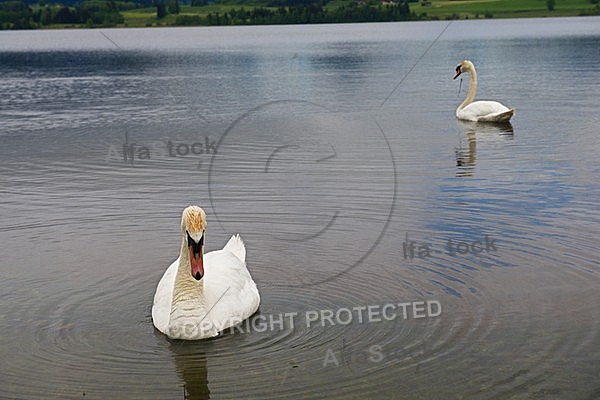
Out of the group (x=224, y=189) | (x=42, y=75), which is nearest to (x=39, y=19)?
(x=42, y=75)

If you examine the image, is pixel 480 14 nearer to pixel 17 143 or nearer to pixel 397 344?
pixel 17 143

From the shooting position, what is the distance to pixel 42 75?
55.7m

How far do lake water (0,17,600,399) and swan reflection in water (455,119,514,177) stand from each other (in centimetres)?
11

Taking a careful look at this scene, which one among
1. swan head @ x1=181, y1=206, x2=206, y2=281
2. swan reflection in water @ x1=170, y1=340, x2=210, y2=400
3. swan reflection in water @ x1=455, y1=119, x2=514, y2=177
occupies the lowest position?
swan reflection in water @ x1=455, y1=119, x2=514, y2=177

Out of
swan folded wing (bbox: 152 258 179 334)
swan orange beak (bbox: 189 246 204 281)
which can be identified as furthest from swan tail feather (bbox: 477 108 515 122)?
swan orange beak (bbox: 189 246 204 281)

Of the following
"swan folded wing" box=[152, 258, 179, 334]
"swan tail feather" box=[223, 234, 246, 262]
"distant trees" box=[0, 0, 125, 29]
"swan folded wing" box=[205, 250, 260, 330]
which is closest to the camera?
"swan folded wing" box=[152, 258, 179, 334]

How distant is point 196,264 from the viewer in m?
10.4

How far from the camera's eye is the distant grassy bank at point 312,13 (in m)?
162

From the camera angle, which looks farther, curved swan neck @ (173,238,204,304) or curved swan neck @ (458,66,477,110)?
curved swan neck @ (458,66,477,110)

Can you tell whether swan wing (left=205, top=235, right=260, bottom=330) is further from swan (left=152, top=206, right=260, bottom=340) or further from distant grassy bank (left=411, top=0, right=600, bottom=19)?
distant grassy bank (left=411, top=0, right=600, bottom=19)

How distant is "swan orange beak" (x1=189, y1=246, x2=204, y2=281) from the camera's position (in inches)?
409

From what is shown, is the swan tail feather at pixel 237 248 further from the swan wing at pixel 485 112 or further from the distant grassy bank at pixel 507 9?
the distant grassy bank at pixel 507 9

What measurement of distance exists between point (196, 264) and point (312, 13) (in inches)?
6600

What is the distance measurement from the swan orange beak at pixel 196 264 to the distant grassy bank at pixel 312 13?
485ft
